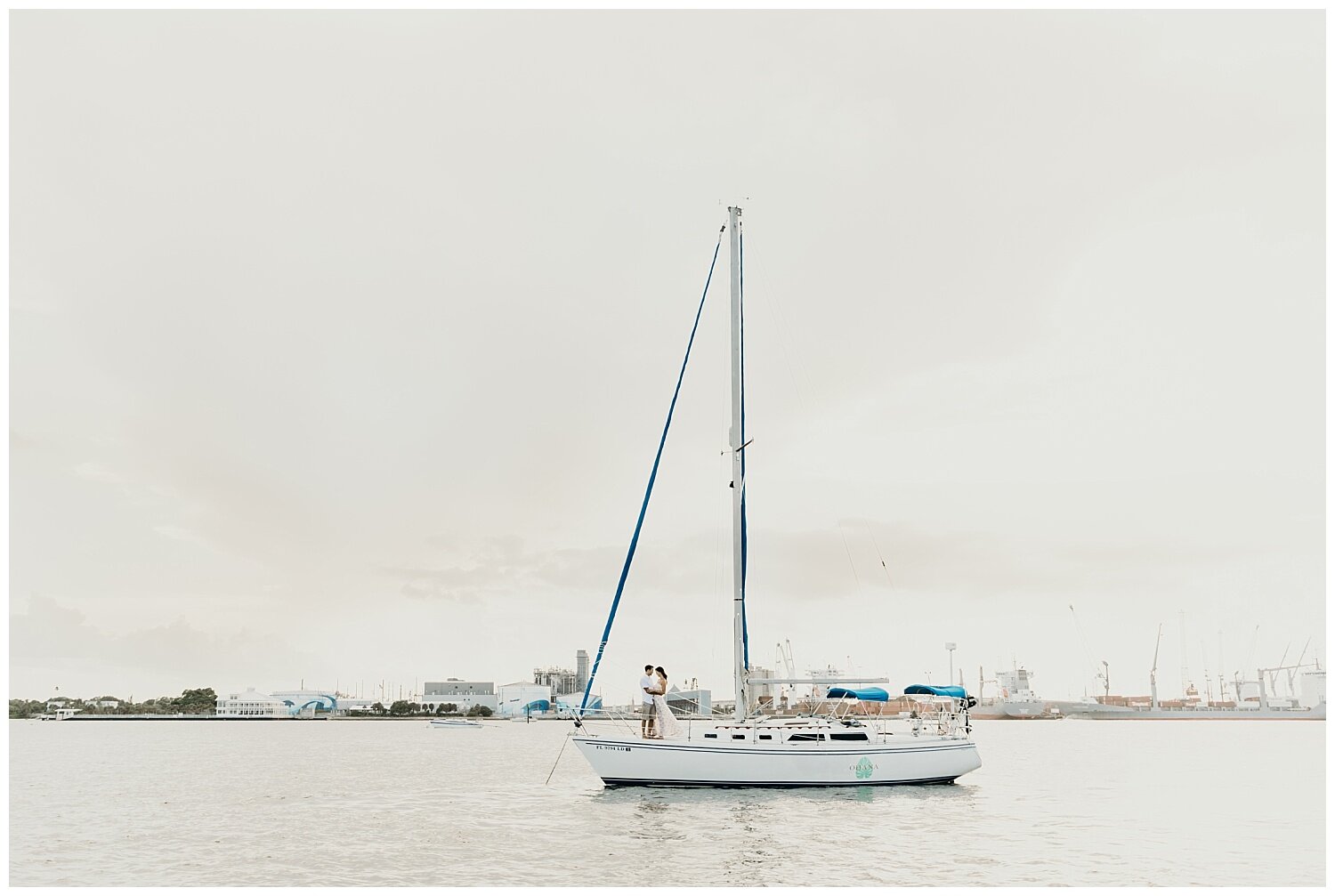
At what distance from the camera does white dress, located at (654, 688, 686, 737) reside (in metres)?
32.1

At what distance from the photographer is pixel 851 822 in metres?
27.0

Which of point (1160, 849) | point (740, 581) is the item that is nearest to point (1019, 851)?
point (1160, 849)

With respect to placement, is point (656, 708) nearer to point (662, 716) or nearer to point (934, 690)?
point (662, 716)

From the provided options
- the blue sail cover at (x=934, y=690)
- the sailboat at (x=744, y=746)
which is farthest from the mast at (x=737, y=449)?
the blue sail cover at (x=934, y=690)

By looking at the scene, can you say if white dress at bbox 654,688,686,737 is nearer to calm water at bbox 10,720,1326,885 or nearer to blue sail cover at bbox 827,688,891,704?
calm water at bbox 10,720,1326,885

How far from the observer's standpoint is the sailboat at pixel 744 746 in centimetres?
3142

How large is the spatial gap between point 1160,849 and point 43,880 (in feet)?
83.6

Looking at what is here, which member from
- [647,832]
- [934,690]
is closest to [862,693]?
[934,690]

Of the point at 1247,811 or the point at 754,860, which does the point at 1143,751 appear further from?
the point at 754,860

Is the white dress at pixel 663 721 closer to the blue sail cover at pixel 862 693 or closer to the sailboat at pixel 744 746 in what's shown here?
the sailboat at pixel 744 746

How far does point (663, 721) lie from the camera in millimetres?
32219

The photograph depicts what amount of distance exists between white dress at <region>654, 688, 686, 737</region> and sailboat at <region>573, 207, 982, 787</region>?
0.35 metres

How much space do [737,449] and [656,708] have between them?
9.01m

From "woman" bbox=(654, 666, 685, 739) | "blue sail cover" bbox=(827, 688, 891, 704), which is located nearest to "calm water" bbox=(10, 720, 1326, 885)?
"woman" bbox=(654, 666, 685, 739)
